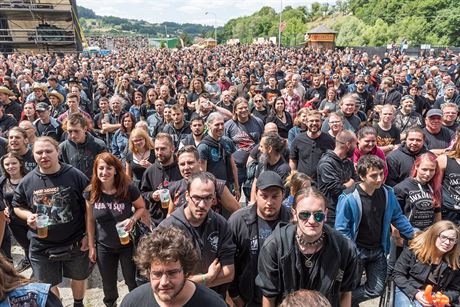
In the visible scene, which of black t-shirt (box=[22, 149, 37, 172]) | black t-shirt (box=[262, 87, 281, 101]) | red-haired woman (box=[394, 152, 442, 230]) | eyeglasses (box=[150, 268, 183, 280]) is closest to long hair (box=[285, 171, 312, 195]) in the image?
red-haired woman (box=[394, 152, 442, 230])

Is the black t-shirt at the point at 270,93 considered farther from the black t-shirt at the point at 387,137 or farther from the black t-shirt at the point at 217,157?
the black t-shirt at the point at 217,157

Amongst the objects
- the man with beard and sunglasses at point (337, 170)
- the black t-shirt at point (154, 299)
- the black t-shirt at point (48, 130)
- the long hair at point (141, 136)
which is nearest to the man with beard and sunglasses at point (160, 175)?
the long hair at point (141, 136)

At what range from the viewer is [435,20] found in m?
46.4

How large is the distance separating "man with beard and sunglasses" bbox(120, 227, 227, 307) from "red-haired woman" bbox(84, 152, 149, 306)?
54.7 inches

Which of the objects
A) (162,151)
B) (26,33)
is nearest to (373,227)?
(162,151)

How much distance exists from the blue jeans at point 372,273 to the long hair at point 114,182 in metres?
2.19

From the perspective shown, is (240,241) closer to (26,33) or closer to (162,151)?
(162,151)

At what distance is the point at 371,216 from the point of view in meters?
3.29

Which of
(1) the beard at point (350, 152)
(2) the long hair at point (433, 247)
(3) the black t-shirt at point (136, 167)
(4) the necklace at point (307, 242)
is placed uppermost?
(1) the beard at point (350, 152)

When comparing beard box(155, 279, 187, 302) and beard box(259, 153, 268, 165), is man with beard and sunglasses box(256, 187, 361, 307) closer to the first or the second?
beard box(155, 279, 187, 302)

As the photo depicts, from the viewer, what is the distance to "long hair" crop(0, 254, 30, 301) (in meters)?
1.81

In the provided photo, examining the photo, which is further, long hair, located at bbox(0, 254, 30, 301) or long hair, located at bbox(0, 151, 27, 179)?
long hair, located at bbox(0, 151, 27, 179)

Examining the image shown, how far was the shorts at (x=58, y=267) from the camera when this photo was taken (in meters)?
3.47

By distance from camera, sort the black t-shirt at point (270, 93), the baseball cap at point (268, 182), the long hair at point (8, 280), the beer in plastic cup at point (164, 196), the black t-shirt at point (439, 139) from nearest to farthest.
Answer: the long hair at point (8, 280) → the baseball cap at point (268, 182) → the beer in plastic cup at point (164, 196) → the black t-shirt at point (439, 139) → the black t-shirt at point (270, 93)
